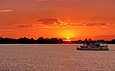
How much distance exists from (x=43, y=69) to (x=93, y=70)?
490 inches

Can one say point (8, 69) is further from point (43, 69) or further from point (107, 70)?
point (107, 70)

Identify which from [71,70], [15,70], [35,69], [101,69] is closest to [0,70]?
[15,70]

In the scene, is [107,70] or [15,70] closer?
[15,70]

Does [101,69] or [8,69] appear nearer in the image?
[8,69]

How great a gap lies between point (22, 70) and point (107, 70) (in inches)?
856

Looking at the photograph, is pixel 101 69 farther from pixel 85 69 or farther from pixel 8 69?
pixel 8 69

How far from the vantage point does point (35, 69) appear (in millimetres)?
98000

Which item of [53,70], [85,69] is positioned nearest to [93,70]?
[85,69]

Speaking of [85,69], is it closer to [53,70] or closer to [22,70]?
[53,70]

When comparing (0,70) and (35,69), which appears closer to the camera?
(0,70)

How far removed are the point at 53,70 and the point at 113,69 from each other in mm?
15965

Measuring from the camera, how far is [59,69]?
326 ft

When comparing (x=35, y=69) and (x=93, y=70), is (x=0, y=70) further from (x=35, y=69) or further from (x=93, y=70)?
(x=93, y=70)

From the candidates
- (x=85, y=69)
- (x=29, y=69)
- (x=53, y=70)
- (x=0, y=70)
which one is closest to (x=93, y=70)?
(x=85, y=69)
